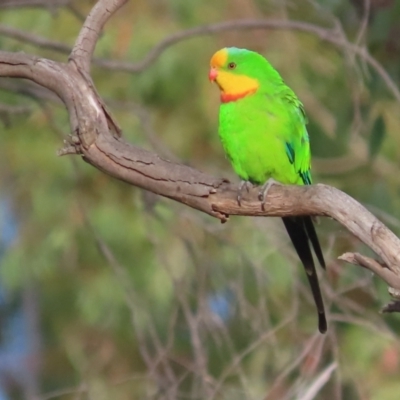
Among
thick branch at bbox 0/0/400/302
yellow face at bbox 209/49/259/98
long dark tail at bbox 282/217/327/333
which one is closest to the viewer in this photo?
thick branch at bbox 0/0/400/302

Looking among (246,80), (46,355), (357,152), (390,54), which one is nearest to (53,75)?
(246,80)

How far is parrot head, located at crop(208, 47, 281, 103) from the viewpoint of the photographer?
3.26 metres

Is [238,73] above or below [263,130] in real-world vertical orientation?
above

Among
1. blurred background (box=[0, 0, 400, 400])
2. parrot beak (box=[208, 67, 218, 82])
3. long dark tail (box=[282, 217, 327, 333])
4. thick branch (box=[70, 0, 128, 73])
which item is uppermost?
thick branch (box=[70, 0, 128, 73])

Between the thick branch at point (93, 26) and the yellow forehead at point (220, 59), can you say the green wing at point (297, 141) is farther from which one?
the thick branch at point (93, 26)

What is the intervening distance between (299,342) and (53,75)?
149 centimetres

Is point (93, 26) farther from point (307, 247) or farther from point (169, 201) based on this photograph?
point (169, 201)

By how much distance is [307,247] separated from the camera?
320 centimetres

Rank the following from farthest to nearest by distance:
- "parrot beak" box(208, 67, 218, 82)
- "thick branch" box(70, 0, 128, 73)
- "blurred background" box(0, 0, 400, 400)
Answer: "blurred background" box(0, 0, 400, 400) < "parrot beak" box(208, 67, 218, 82) < "thick branch" box(70, 0, 128, 73)

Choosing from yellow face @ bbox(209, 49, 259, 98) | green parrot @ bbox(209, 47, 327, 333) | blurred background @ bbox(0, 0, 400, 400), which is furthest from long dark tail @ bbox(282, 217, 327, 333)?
yellow face @ bbox(209, 49, 259, 98)

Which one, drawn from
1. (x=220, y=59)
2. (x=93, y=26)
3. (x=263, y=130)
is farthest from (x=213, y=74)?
(x=93, y=26)

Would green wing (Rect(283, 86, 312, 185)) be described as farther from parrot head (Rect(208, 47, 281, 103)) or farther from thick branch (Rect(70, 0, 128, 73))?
thick branch (Rect(70, 0, 128, 73))

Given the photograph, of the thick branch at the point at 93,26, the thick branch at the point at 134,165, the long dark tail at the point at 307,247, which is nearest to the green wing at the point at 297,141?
the long dark tail at the point at 307,247

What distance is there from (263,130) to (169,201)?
1.08 meters
